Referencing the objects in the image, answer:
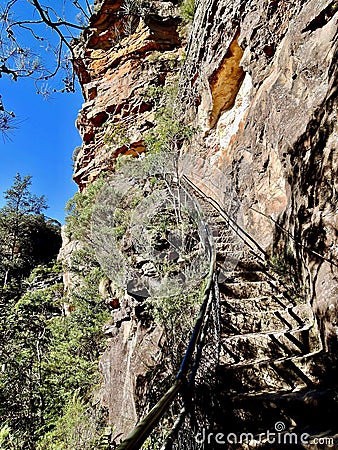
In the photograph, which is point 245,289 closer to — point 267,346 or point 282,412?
point 267,346

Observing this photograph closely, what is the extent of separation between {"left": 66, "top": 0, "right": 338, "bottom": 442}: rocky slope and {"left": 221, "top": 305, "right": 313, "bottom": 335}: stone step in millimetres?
405

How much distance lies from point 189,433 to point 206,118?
23.6 feet

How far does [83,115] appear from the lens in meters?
14.0

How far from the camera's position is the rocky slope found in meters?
2.81

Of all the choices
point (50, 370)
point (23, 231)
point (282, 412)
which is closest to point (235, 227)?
point (282, 412)

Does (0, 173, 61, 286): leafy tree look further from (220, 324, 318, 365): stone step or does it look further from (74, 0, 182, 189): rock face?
(220, 324, 318, 365): stone step

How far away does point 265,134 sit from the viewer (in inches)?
179

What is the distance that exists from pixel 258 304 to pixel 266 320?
0.29m

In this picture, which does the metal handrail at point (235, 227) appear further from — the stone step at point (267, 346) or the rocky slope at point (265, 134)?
the stone step at point (267, 346)

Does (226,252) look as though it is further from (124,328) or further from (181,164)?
(181,164)

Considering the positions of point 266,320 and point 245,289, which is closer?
point 266,320

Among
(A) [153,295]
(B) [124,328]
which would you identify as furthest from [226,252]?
(B) [124,328]

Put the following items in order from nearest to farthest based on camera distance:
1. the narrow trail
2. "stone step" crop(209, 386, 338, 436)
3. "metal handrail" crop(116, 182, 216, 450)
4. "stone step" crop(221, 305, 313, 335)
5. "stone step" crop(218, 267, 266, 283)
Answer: "metal handrail" crop(116, 182, 216, 450), "stone step" crop(209, 386, 338, 436), the narrow trail, "stone step" crop(221, 305, 313, 335), "stone step" crop(218, 267, 266, 283)

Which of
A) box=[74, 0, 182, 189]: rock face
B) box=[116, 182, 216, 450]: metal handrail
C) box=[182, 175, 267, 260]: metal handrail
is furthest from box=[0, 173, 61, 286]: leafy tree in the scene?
box=[116, 182, 216, 450]: metal handrail
